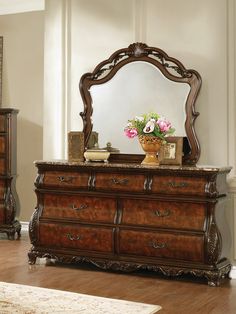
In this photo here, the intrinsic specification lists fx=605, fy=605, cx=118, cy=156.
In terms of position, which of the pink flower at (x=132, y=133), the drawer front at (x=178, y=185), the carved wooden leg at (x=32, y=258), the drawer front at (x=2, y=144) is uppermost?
the pink flower at (x=132, y=133)

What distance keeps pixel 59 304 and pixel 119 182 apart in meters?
1.25

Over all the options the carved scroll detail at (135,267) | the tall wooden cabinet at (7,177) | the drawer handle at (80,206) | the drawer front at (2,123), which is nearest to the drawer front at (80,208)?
the drawer handle at (80,206)

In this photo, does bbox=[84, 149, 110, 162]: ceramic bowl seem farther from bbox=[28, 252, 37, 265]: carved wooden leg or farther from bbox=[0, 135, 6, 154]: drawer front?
bbox=[0, 135, 6, 154]: drawer front

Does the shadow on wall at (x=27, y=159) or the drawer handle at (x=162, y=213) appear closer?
the drawer handle at (x=162, y=213)

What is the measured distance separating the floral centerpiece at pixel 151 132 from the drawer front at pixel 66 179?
0.51m

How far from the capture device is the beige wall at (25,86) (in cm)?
679

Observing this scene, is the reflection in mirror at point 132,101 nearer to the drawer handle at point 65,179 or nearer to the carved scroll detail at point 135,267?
the drawer handle at point 65,179

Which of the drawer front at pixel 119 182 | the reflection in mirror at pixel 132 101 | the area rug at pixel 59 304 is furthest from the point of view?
the reflection in mirror at pixel 132 101

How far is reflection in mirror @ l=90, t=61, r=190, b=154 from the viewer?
5.05m

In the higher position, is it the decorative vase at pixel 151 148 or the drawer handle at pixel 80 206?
the decorative vase at pixel 151 148

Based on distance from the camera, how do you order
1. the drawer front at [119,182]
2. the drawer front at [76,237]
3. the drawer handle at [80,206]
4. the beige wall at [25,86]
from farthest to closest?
the beige wall at [25,86] → the drawer handle at [80,206] → the drawer front at [76,237] → the drawer front at [119,182]

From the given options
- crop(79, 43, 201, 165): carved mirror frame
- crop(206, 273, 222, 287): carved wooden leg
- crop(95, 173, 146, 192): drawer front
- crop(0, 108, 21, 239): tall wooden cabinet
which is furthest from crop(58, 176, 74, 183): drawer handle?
crop(0, 108, 21, 239): tall wooden cabinet

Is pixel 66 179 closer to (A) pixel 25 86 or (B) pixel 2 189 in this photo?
(B) pixel 2 189

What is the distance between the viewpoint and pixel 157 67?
202 inches
